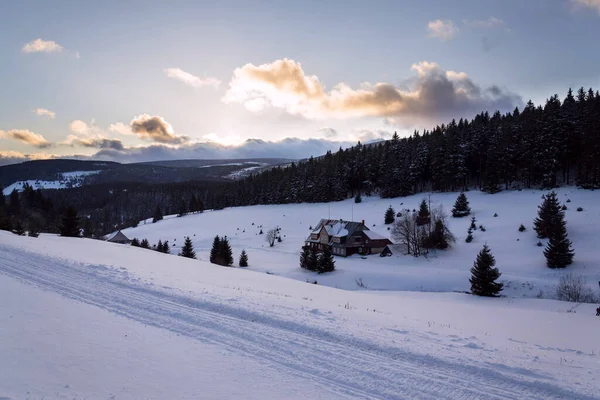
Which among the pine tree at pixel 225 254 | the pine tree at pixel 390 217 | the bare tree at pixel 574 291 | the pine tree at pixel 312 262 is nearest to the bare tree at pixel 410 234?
the pine tree at pixel 390 217

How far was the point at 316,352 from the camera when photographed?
25.6ft

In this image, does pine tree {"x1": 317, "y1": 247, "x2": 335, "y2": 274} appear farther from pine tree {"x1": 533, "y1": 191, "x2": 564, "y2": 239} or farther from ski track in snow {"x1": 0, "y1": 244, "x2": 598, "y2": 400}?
ski track in snow {"x1": 0, "y1": 244, "x2": 598, "y2": 400}

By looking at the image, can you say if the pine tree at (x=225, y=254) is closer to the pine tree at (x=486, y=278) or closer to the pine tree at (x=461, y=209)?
the pine tree at (x=486, y=278)

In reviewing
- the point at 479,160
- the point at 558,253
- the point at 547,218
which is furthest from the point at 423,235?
the point at 479,160

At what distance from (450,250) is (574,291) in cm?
1550

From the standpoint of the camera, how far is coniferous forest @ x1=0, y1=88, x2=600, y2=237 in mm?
55938

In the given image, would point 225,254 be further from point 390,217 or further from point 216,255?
point 390,217

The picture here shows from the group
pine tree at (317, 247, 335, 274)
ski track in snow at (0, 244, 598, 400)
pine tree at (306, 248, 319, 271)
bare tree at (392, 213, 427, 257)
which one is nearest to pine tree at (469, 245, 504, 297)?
bare tree at (392, 213, 427, 257)

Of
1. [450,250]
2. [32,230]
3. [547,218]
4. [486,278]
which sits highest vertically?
[547,218]

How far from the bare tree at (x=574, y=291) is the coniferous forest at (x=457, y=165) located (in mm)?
30991

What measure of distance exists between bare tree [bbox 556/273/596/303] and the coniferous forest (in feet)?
102

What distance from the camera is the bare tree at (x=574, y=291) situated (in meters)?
25.4

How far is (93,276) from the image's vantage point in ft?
48.1

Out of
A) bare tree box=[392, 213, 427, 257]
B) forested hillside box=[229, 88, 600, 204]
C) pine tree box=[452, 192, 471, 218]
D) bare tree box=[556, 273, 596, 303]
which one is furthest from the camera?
forested hillside box=[229, 88, 600, 204]
